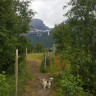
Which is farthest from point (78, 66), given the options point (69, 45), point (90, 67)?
point (69, 45)

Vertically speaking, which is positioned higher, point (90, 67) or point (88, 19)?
point (88, 19)

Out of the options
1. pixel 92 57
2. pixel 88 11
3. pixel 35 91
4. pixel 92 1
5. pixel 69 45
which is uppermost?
pixel 92 1

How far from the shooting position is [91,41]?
6.46 m

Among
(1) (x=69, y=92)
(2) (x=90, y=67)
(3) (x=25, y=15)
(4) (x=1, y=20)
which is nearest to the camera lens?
(1) (x=69, y=92)

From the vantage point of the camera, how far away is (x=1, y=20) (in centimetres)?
1027

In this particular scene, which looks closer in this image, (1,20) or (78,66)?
(78,66)

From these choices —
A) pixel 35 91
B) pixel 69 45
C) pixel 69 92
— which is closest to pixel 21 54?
pixel 35 91

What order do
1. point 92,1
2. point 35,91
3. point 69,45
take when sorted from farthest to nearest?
point 35,91
point 92,1
point 69,45

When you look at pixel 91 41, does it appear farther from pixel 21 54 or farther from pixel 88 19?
pixel 21 54

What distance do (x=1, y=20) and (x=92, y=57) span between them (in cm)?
788

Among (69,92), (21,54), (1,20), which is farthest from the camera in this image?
(21,54)

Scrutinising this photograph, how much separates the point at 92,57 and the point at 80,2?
11.5ft

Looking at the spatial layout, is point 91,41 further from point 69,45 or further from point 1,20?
point 1,20

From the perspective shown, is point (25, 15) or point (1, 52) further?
point (25, 15)
